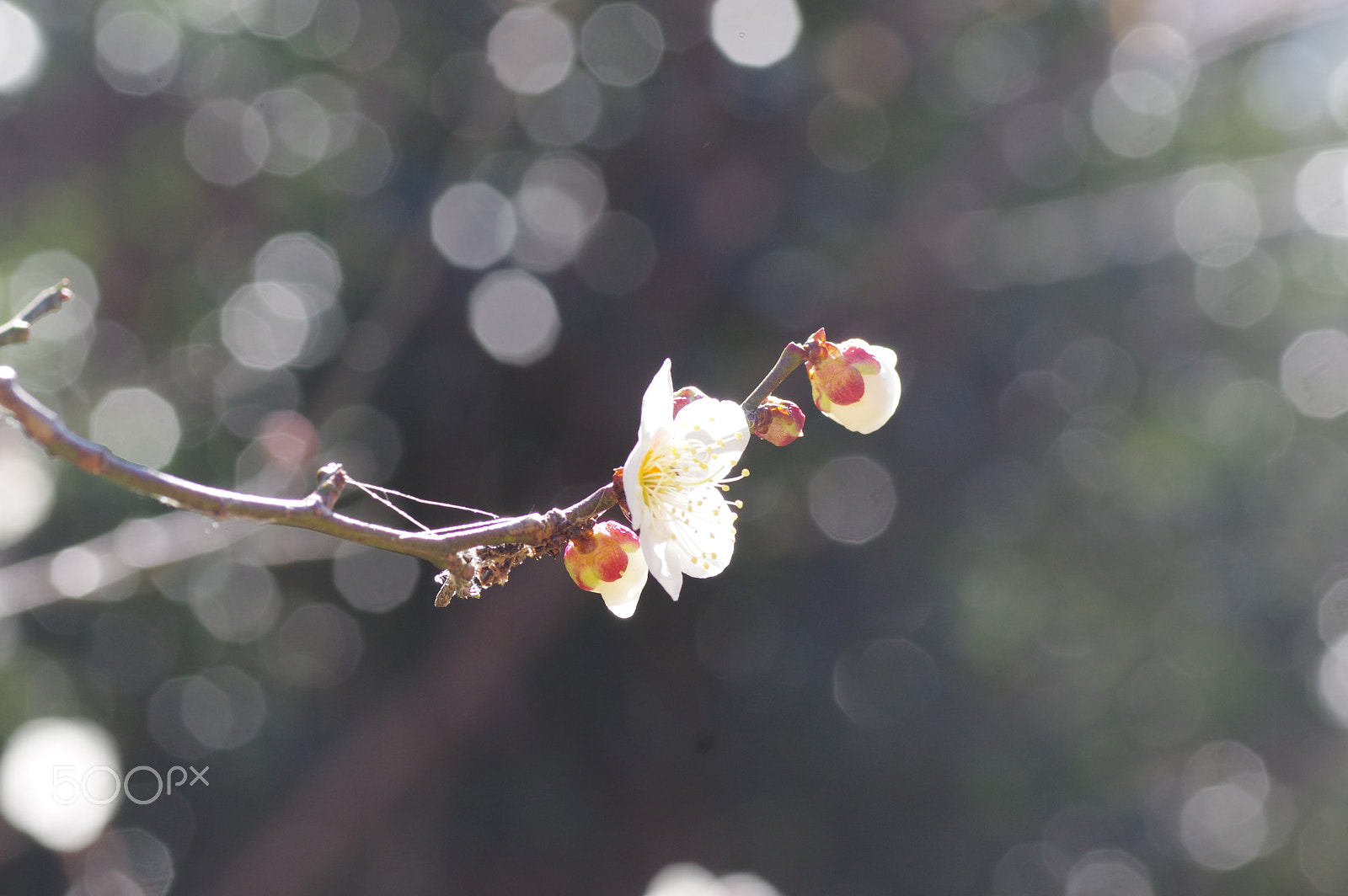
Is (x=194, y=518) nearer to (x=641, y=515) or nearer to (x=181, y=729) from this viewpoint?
(x=181, y=729)

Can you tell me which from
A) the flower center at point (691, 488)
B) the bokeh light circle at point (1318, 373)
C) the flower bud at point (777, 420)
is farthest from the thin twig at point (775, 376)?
the bokeh light circle at point (1318, 373)

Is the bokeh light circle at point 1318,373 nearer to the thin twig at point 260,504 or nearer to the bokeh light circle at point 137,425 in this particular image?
the bokeh light circle at point 137,425

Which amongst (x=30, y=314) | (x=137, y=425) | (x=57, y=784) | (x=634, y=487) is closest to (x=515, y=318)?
(x=137, y=425)

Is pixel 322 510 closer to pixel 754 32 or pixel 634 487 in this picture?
pixel 634 487

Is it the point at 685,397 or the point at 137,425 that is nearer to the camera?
the point at 685,397

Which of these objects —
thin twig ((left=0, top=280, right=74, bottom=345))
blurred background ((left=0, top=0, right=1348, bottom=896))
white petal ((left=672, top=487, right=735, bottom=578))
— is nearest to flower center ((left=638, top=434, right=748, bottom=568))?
white petal ((left=672, top=487, right=735, bottom=578))

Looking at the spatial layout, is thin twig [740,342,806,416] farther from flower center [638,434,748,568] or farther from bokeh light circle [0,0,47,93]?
bokeh light circle [0,0,47,93]
